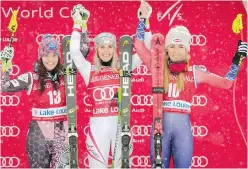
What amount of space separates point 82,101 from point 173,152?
4.12 feet

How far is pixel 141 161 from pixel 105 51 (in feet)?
4.60

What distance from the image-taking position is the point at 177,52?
484 centimetres

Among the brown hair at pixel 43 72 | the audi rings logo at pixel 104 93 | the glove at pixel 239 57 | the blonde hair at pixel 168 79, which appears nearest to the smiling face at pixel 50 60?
the brown hair at pixel 43 72

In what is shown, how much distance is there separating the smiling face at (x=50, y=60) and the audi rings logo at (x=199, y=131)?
1.58 meters

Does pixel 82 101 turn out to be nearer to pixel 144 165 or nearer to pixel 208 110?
pixel 144 165

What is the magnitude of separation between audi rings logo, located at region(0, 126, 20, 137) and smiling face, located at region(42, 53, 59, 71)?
3.35ft

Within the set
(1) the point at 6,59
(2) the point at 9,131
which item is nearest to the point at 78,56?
(1) the point at 6,59

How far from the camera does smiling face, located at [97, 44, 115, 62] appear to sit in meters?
4.84

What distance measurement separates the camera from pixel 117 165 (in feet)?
15.9

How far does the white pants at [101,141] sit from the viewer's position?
483 centimetres

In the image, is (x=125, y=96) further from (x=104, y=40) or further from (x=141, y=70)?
(x=141, y=70)

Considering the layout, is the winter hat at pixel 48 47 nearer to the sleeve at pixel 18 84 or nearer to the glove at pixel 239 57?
the sleeve at pixel 18 84

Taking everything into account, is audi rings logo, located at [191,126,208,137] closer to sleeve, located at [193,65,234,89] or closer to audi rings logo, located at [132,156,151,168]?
audi rings logo, located at [132,156,151,168]

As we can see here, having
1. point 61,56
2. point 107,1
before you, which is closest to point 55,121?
point 61,56
